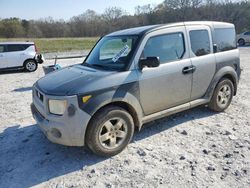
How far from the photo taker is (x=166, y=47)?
434 centimetres

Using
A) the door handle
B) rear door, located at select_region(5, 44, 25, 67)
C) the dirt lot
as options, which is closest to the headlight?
the dirt lot

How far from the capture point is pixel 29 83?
386 inches

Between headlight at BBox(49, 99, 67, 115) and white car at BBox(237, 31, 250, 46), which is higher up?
white car at BBox(237, 31, 250, 46)

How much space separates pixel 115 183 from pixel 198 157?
130cm

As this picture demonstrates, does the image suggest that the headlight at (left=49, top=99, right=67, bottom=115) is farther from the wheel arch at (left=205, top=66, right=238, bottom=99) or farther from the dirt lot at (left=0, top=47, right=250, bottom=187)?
the wheel arch at (left=205, top=66, right=238, bottom=99)

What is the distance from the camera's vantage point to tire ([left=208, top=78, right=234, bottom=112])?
204 inches

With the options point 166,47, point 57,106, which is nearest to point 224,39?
point 166,47

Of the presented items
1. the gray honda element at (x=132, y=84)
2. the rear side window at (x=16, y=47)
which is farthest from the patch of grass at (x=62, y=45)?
the gray honda element at (x=132, y=84)

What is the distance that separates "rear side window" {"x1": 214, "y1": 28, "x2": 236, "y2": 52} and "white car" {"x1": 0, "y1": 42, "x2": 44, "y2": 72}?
10527 mm

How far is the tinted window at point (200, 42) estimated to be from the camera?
468 cm

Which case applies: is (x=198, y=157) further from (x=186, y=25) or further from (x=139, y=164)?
(x=186, y=25)

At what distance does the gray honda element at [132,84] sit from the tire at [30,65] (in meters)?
9.30

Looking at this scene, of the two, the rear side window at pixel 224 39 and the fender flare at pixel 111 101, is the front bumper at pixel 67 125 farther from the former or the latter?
the rear side window at pixel 224 39

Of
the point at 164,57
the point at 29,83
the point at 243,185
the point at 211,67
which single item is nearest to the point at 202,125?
the point at 211,67
